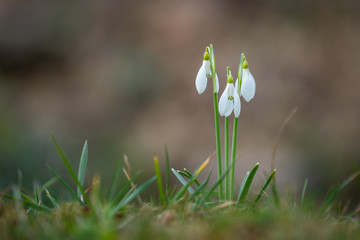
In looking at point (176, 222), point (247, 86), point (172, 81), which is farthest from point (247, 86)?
point (172, 81)

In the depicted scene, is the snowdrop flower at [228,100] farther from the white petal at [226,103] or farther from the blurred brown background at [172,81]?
the blurred brown background at [172,81]

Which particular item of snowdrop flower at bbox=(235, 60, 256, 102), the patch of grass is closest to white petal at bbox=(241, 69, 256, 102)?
snowdrop flower at bbox=(235, 60, 256, 102)

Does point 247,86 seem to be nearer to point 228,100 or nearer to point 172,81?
point 228,100

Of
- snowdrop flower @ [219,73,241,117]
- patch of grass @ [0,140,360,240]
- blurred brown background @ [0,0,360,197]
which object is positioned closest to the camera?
patch of grass @ [0,140,360,240]

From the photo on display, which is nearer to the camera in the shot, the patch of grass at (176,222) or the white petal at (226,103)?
the patch of grass at (176,222)

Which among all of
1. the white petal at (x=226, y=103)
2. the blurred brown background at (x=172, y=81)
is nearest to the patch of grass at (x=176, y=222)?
the white petal at (x=226, y=103)

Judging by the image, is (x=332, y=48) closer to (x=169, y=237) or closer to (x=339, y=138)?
(x=339, y=138)

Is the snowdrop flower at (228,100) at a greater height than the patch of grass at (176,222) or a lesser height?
greater

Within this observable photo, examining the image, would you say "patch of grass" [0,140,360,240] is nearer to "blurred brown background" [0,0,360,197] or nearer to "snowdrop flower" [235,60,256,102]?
"snowdrop flower" [235,60,256,102]

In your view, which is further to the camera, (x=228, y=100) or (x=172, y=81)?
(x=172, y=81)

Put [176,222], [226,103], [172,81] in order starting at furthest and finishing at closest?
[172,81] → [226,103] → [176,222]
